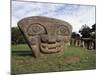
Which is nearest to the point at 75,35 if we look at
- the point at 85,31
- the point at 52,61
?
the point at 85,31

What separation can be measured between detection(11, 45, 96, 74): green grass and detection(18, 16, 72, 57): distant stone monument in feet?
0.30

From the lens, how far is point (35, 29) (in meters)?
2.81

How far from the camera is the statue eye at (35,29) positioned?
2785 millimetres

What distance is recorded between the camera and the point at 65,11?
116 inches

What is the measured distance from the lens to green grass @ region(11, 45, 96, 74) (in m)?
2.71

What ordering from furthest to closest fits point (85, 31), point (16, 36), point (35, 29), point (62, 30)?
point (85, 31)
point (62, 30)
point (35, 29)
point (16, 36)

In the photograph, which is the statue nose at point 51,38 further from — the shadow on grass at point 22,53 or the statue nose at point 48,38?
the shadow on grass at point 22,53

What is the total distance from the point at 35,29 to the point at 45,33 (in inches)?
5.8

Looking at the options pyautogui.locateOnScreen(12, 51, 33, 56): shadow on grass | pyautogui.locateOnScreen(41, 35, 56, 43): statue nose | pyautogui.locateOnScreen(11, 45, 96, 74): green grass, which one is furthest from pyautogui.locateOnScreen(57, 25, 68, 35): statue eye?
pyautogui.locateOnScreen(12, 51, 33, 56): shadow on grass

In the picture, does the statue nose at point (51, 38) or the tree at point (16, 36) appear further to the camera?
the statue nose at point (51, 38)

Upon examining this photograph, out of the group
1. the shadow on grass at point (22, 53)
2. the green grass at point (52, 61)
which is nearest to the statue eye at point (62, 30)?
the green grass at point (52, 61)

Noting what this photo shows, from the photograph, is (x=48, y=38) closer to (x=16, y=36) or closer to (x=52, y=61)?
(x=52, y=61)

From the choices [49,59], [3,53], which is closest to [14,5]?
[3,53]

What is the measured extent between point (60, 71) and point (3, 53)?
811 mm
